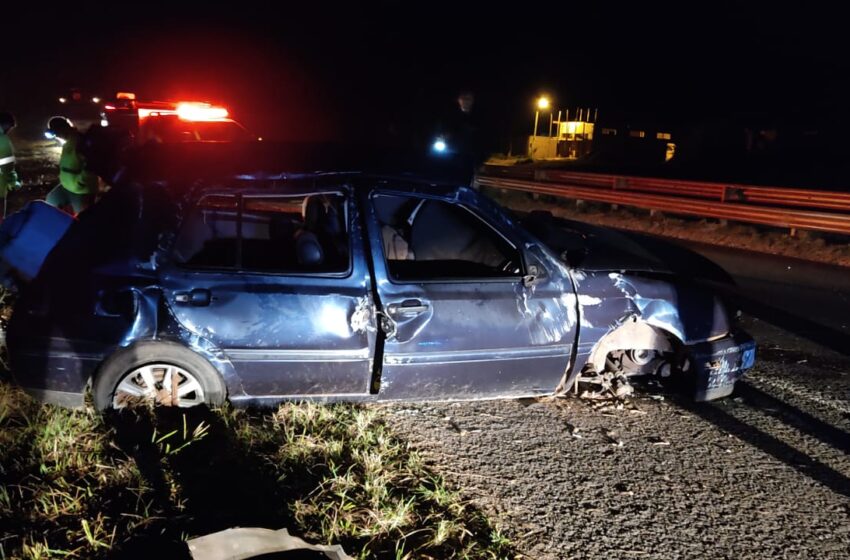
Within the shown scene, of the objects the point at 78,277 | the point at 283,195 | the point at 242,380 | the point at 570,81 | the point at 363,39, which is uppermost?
the point at 363,39

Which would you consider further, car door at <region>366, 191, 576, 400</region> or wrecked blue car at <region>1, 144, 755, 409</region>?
car door at <region>366, 191, 576, 400</region>

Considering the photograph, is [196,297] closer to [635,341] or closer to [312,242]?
[312,242]

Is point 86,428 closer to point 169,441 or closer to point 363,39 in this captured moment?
point 169,441

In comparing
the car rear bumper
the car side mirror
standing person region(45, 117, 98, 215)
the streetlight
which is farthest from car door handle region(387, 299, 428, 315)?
the streetlight

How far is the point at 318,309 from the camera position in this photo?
3520 mm

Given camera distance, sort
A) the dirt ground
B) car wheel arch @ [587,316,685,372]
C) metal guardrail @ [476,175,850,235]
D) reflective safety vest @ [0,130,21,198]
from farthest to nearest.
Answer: metal guardrail @ [476,175,850,235] < reflective safety vest @ [0,130,21,198] < car wheel arch @ [587,316,685,372] < the dirt ground

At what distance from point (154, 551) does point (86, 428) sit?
1.07m

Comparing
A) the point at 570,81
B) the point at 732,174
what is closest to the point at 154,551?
the point at 732,174

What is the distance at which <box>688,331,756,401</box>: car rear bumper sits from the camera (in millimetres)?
4102

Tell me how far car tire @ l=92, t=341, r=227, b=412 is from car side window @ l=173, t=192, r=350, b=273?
0.47 meters

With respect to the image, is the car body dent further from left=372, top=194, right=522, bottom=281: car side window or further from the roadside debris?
the roadside debris

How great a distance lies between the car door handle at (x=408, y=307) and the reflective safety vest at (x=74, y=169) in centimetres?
539

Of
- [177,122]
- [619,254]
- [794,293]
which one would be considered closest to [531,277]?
[619,254]

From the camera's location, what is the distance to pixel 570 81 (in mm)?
47219
